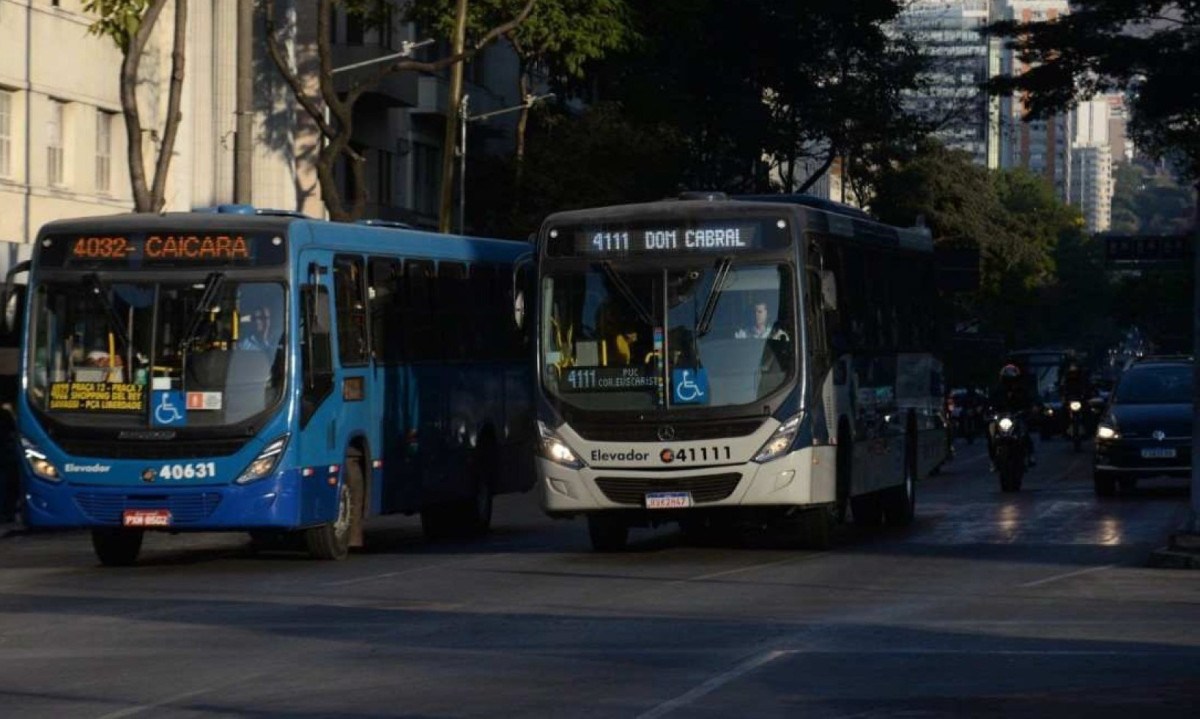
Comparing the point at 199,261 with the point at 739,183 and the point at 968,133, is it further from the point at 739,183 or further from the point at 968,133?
the point at 968,133

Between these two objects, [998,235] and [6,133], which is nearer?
[6,133]

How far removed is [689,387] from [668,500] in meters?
0.95

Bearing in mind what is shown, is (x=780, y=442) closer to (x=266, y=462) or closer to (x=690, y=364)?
(x=690, y=364)

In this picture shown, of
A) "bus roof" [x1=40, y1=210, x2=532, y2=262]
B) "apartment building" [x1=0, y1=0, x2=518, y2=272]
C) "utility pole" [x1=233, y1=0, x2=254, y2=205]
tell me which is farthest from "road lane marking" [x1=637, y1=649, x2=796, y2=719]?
"apartment building" [x1=0, y1=0, x2=518, y2=272]

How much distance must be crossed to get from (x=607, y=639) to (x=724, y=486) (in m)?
7.12

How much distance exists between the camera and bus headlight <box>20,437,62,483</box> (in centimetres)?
2283

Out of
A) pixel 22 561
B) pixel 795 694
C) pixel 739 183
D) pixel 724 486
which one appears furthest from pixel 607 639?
pixel 739 183

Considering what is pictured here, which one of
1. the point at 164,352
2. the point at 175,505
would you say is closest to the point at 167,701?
the point at 175,505

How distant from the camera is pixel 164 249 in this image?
2308 centimetres

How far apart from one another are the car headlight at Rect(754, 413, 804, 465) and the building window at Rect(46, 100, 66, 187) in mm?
22040

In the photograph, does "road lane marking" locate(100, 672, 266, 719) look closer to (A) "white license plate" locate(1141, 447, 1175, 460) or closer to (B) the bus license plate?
(B) the bus license plate

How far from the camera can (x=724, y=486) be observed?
23.2 meters

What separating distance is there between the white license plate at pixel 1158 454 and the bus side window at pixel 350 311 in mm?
14214

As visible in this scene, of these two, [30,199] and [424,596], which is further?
[30,199]
